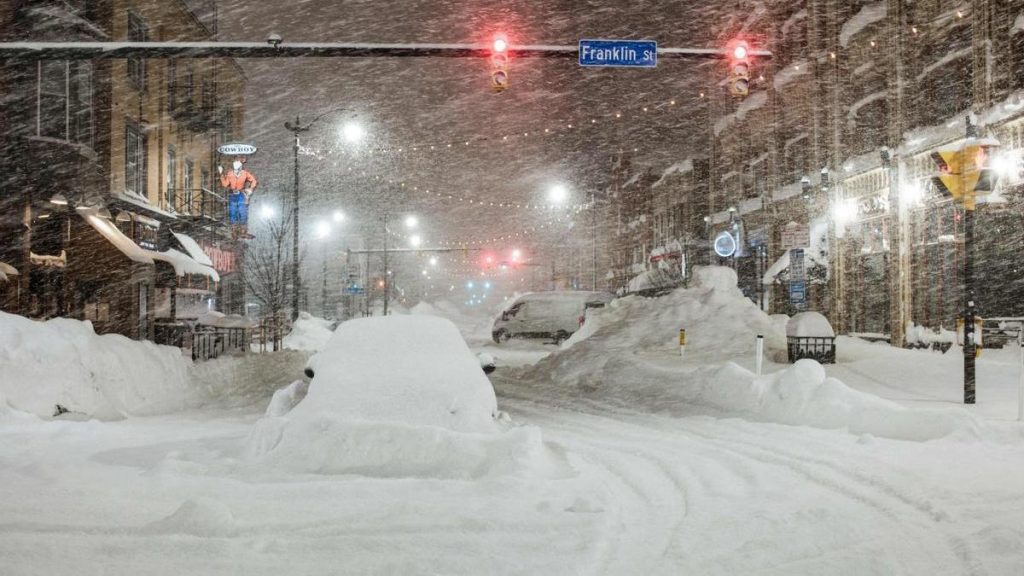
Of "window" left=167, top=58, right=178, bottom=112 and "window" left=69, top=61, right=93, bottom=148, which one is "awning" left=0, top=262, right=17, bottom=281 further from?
"window" left=167, top=58, right=178, bottom=112

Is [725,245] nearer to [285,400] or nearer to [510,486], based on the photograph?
[285,400]

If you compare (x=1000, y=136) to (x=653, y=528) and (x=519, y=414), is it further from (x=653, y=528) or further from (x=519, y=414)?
(x=653, y=528)

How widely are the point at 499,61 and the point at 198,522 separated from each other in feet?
29.9

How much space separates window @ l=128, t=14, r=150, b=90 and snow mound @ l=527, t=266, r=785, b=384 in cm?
1747

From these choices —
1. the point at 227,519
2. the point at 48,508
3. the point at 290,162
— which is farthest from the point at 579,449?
the point at 290,162

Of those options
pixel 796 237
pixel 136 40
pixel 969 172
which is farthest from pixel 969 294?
pixel 136 40

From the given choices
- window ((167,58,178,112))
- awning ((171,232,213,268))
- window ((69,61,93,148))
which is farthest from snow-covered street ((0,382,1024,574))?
window ((167,58,178,112))

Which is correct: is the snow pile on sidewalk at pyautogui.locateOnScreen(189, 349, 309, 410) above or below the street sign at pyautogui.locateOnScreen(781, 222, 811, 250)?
below

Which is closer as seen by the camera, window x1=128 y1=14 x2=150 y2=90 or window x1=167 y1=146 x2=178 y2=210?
window x1=128 y1=14 x2=150 y2=90

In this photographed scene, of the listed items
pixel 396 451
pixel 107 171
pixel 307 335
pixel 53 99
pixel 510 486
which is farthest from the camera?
pixel 307 335

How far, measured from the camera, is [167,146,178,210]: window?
3153 cm

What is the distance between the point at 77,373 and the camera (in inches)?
529

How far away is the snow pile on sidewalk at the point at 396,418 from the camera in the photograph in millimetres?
7613

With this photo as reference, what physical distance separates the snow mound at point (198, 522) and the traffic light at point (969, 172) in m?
11.7
